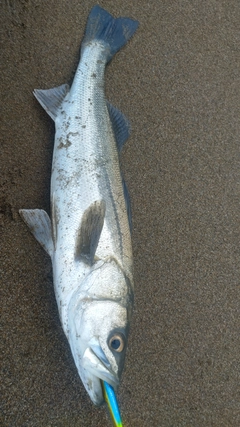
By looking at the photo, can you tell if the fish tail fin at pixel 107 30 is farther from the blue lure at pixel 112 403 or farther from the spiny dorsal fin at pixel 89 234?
the blue lure at pixel 112 403

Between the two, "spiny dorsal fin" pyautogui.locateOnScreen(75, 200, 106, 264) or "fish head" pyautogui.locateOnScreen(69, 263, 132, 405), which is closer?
"fish head" pyautogui.locateOnScreen(69, 263, 132, 405)

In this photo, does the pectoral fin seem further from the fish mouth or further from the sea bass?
the fish mouth

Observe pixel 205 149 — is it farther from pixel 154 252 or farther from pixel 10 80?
pixel 10 80

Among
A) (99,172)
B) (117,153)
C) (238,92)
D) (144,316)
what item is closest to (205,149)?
(238,92)

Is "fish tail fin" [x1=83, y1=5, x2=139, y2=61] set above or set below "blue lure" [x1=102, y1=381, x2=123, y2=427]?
above

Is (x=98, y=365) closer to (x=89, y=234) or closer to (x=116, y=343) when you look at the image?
(x=116, y=343)


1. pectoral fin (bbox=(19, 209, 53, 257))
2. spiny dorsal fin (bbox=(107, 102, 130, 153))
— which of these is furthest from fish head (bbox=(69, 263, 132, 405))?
spiny dorsal fin (bbox=(107, 102, 130, 153))
